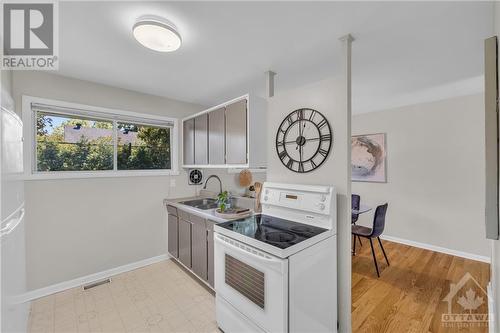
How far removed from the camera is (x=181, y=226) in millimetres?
2779

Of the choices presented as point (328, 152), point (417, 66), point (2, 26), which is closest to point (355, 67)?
point (417, 66)

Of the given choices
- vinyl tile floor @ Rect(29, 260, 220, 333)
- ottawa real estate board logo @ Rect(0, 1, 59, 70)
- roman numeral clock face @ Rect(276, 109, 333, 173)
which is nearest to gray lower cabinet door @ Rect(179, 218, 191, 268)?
vinyl tile floor @ Rect(29, 260, 220, 333)

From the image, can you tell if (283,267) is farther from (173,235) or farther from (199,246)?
(173,235)

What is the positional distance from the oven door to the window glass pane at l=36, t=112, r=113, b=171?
1.99 m

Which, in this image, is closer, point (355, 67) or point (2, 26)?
point (2, 26)

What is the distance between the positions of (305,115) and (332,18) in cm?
73

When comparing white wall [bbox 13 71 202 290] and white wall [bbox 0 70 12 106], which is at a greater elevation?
white wall [bbox 0 70 12 106]

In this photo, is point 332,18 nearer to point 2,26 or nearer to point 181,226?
point 2,26

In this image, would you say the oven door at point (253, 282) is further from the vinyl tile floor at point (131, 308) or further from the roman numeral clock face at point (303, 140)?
the roman numeral clock face at point (303, 140)

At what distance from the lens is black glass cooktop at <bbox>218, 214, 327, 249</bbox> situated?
1.46 metres

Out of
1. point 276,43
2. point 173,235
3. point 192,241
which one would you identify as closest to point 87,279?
point 173,235

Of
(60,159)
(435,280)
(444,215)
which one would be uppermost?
(60,159)

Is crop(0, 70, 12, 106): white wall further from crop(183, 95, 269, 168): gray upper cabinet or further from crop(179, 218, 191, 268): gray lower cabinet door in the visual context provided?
crop(179, 218, 191, 268): gray lower cabinet door

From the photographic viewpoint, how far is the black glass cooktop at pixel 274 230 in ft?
4.80
